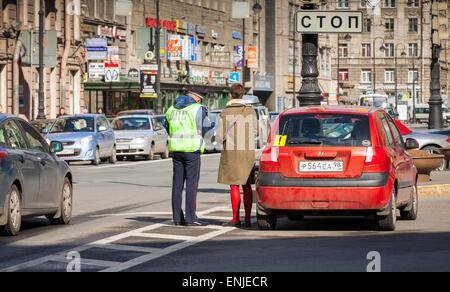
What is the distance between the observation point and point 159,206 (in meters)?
18.2

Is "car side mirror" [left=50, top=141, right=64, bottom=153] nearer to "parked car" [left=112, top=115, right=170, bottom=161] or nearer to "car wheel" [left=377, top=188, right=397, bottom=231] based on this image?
"car wheel" [left=377, top=188, right=397, bottom=231]

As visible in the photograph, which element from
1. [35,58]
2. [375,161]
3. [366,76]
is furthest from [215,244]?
[366,76]

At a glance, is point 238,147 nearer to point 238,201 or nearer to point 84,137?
point 238,201

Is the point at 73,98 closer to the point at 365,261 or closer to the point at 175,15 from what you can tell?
the point at 175,15

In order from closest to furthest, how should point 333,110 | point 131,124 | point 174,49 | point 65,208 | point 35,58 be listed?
point 333,110, point 65,208, point 131,124, point 35,58, point 174,49

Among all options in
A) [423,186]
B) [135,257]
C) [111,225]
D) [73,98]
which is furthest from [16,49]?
[135,257]

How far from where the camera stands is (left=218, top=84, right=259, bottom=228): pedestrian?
14.0 m

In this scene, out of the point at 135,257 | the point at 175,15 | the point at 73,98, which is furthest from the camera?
the point at 175,15

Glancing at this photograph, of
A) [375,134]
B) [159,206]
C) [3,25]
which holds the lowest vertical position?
[159,206]

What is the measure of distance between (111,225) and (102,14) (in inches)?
2128

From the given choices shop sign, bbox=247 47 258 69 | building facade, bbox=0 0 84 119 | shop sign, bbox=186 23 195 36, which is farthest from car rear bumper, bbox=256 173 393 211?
shop sign, bbox=247 47 258 69

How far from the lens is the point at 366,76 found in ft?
502

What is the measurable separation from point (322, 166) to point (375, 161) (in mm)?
610

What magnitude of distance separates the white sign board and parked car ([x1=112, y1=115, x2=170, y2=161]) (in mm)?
19650
